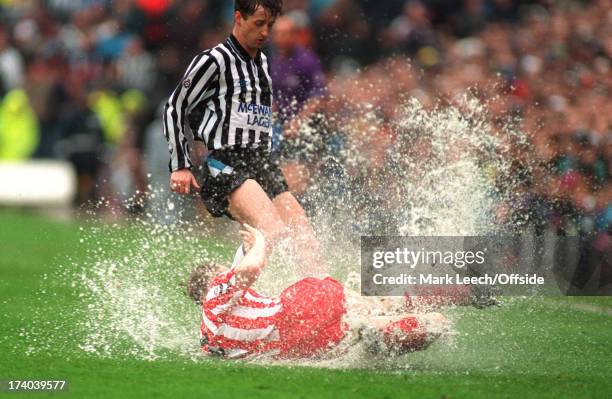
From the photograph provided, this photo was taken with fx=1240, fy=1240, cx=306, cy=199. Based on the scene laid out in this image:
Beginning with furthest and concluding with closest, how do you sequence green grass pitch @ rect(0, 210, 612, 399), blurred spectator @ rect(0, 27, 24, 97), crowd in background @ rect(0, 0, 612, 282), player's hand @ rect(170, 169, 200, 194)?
blurred spectator @ rect(0, 27, 24, 97)
crowd in background @ rect(0, 0, 612, 282)
player's hand @ rect(170, 169, 200, 194)
green grass pitch @ rect(0, 210, 612, 399)

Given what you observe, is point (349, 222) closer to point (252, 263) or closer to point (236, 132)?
point (236, 132)

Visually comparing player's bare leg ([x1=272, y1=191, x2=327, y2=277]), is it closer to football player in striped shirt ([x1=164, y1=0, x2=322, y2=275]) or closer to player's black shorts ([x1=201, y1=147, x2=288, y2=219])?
football player in striped shirt ([x1=164, y1=0, x2=322, y2=275])

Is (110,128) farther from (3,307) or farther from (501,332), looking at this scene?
(501,332)

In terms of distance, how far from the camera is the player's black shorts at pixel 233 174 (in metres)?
8.22

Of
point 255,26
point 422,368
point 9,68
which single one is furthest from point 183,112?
point 9,68

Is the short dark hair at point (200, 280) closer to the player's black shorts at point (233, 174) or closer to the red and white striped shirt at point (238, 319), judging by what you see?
the red and white striped shirt at point (238, 319)

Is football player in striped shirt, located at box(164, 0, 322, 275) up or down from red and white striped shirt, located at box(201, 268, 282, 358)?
up

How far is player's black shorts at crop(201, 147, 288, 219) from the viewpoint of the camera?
8219 millimetres

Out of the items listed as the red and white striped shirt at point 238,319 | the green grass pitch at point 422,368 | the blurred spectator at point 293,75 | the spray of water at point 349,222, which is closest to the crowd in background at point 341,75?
the blurred spectator at point 293,75

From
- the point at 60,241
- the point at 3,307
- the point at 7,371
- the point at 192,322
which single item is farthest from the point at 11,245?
the point at 7,371

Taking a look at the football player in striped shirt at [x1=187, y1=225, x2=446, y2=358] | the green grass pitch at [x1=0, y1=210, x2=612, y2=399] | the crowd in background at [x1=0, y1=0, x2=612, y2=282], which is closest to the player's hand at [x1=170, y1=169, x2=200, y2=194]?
the football player in striped shirt at [x1=187, y1=225, x2=446, y2=358]

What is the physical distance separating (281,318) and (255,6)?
2.19 m

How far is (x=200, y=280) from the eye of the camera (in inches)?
295

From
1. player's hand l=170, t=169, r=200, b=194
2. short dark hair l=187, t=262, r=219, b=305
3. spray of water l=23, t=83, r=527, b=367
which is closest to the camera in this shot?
short dark hair l=187, t=262, r=219, b=305
